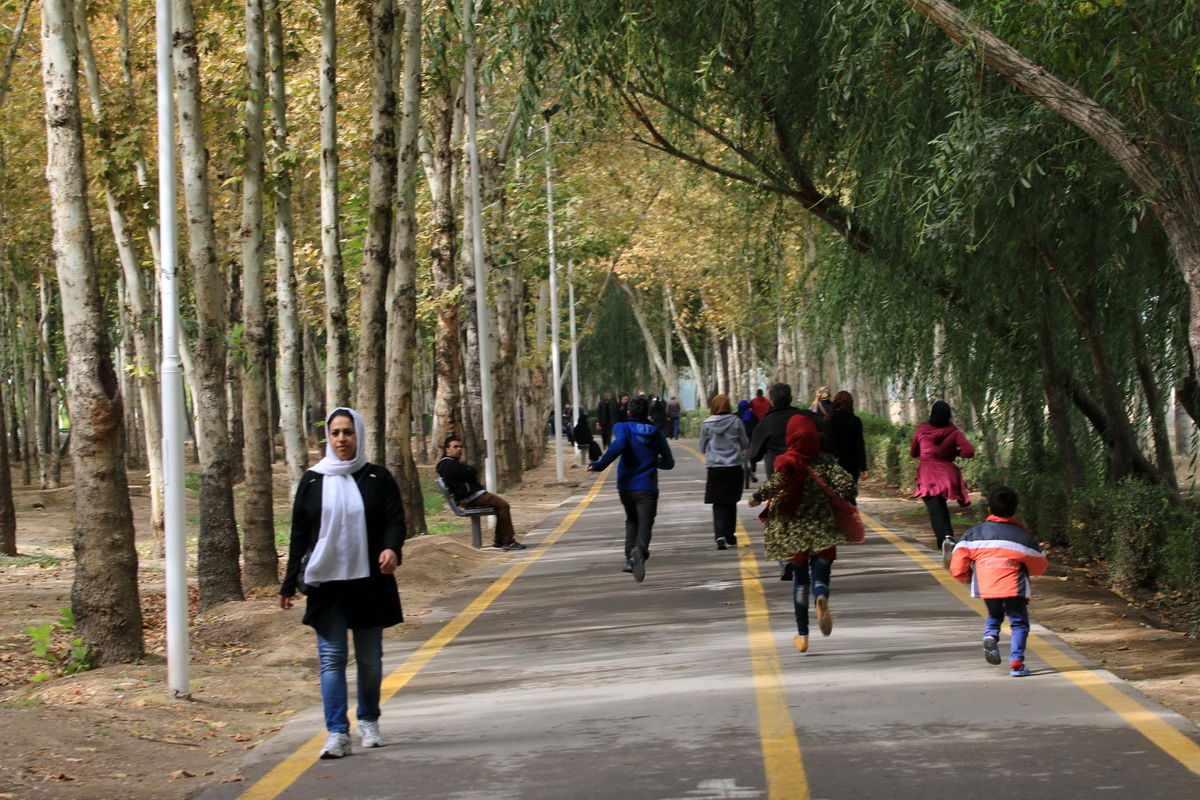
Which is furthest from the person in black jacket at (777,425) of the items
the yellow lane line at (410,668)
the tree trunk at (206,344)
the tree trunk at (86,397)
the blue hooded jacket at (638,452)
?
the tree trunk at (86,397)

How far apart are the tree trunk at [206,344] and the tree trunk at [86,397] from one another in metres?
3.70

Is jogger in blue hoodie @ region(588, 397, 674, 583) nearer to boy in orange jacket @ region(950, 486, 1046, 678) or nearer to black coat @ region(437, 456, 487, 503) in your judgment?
black coat @ region(437, 456, 487, 503)

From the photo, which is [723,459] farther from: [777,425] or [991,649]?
[991,649]

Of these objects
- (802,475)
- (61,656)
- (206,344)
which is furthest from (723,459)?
(61,656)

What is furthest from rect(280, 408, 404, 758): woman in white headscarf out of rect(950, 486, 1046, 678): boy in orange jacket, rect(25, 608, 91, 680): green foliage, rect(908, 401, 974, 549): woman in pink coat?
rect(908, 401, 974, 549): woman in pink coat

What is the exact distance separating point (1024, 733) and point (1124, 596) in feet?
22.7

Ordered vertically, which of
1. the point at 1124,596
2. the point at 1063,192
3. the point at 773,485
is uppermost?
the point at 1063,192

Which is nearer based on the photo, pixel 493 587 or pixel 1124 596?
pixel 1124 596

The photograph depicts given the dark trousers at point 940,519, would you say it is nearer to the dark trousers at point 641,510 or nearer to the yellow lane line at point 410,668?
the dark trousers at point 641,510

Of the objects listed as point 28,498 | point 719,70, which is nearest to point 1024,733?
point 719,70

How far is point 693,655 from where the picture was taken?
1103cm

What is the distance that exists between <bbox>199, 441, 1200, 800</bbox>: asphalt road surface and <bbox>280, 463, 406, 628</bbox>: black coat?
2.35ft

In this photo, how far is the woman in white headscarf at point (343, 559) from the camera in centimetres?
803

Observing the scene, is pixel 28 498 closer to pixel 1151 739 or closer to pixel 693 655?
pixel 693 655
